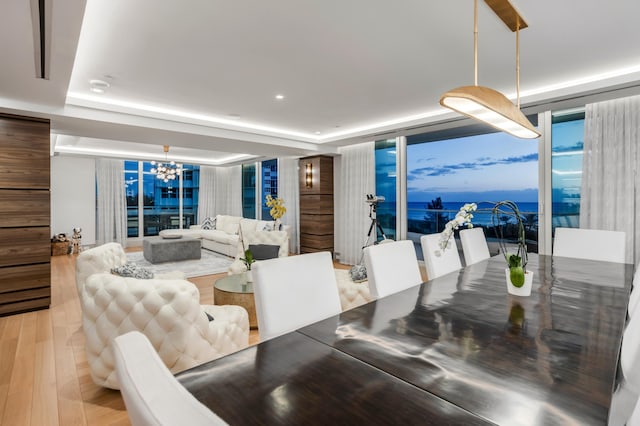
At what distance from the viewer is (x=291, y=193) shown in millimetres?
8016

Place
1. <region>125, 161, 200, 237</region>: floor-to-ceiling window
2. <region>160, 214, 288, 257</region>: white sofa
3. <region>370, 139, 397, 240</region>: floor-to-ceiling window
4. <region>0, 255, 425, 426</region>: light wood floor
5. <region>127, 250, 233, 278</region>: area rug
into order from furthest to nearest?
<region>125, 161, 200, 237</region>: floor-to-ceiling window < <region>160, 214, 288, 257</region>: white sofa < <region>370, 139, 397, 240</region>: floor-to-ceiling window < <region>127, 250, 233, 278</region>: area rug < <region>0, 255, 425, 426</region>: light wood floor

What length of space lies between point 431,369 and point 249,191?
9.21 meters

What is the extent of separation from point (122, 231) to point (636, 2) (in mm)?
10226

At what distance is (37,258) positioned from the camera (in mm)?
3900

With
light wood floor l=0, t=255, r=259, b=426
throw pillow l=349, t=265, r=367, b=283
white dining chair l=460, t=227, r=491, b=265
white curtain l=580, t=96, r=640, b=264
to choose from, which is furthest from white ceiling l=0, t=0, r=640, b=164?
light wood floor l=0, t=255, r=259, b=426

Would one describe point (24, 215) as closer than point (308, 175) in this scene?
Yes

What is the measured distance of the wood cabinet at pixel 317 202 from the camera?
7.04 m

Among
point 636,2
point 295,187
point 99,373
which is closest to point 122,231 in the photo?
point 295,187

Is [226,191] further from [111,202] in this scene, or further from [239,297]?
[239,297]

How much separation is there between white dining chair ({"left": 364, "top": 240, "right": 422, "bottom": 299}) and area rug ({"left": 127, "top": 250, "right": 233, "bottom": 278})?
435 centimetres

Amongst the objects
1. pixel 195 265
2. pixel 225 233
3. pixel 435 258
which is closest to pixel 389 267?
pixel 435 258

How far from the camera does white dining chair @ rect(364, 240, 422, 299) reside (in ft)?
6.63

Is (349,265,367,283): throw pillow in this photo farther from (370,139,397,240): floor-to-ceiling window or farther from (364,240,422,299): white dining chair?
(370,139,397,240): floor-to-ceiling window

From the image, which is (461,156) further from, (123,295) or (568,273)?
(123,295)
